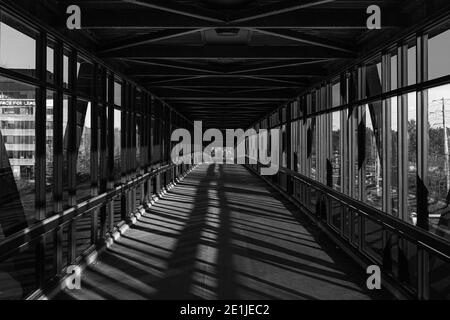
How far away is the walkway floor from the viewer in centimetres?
580

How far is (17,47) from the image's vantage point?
4918 millimetres

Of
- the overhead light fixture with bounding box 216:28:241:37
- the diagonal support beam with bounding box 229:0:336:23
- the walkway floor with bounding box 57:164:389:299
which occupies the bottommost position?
the walkway floor with bounding box 57:164:389:299

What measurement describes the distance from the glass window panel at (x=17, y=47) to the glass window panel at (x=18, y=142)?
177 mm

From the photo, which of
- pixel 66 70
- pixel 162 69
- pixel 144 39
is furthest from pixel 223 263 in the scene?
pixel 162 69

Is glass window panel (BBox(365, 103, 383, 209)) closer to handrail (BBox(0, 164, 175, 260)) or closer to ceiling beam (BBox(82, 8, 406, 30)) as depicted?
ceiling beam (BBox(82, 8, 406, 30))

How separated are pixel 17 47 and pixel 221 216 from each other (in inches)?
285

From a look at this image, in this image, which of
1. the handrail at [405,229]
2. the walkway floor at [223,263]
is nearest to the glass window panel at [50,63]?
the walkway floor at [223,263]

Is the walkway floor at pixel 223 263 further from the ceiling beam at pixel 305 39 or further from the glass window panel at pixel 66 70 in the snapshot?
the ceiling beam at pixel 305 39

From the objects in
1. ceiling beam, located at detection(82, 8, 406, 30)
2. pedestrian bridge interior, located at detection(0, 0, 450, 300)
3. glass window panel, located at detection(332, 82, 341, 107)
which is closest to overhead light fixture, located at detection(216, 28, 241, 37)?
pedestrian bridge interior, located at detection(0, 0, 450, 300)

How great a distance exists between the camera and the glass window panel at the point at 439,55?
4756 mm

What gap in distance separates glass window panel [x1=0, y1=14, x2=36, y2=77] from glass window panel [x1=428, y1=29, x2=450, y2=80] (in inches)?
157

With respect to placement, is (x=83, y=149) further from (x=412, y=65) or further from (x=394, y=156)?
(x=412, y=65)
